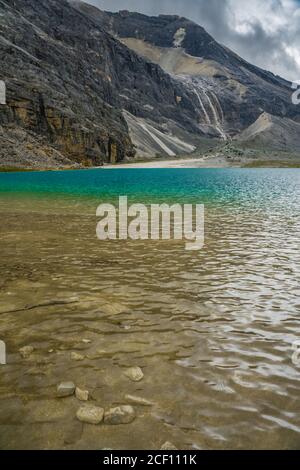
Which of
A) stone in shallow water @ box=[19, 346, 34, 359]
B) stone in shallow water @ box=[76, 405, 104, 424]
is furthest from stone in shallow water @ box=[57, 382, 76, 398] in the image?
stone in shallow water @ box=[19, 346, 34, 359]

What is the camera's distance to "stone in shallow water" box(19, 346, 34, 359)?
5.75 metres

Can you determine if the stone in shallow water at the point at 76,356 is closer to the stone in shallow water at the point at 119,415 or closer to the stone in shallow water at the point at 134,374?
the stone in shallow water at the point at 134,374

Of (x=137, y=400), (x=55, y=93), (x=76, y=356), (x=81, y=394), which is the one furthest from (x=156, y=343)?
(x=55, y=93)

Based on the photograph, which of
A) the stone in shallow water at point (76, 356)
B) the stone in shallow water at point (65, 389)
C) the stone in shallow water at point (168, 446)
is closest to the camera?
the stone in shallow water at point (168, 446)

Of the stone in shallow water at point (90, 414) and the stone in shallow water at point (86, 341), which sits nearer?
the stone in shallow water at point (90, 414)

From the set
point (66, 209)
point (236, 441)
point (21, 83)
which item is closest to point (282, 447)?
point (236, 441)

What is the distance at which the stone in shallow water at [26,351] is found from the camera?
575cm

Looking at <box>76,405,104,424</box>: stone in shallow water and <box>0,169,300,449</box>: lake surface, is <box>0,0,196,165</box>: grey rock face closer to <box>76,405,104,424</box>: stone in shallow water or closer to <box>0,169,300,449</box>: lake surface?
<box>0,169,300,449</box>: lake surface

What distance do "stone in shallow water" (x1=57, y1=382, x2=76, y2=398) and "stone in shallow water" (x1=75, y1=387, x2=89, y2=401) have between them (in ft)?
0.25

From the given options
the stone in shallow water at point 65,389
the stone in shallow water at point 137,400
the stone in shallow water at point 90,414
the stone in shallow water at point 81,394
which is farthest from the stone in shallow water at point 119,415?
the stone in shallow water at point 65,389

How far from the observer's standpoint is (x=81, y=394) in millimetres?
4770

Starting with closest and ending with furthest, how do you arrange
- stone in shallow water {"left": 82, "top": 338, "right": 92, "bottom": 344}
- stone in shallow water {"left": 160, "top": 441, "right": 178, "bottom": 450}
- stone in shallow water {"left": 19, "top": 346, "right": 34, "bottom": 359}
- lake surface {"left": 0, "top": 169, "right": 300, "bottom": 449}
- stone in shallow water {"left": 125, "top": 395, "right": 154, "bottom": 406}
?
stone in shallow water {"left": 160, "top": 441, "right": 178, "bottom": 450} → lake surface {"left": 0, "top": 169, "right": 300, "bottom": 449} → stone in shallow water {"left": 125, "top": 395, "right": 154, "bottom": 406} → stone in shallow water {"left": 19, "top": 346, "right": 34, "bottom": 359} → stone in shallow water {"left": 82, "top": 338, "right": 92, "bottom": 344}

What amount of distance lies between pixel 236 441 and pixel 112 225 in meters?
14.7

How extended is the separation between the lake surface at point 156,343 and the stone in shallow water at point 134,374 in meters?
0.09
